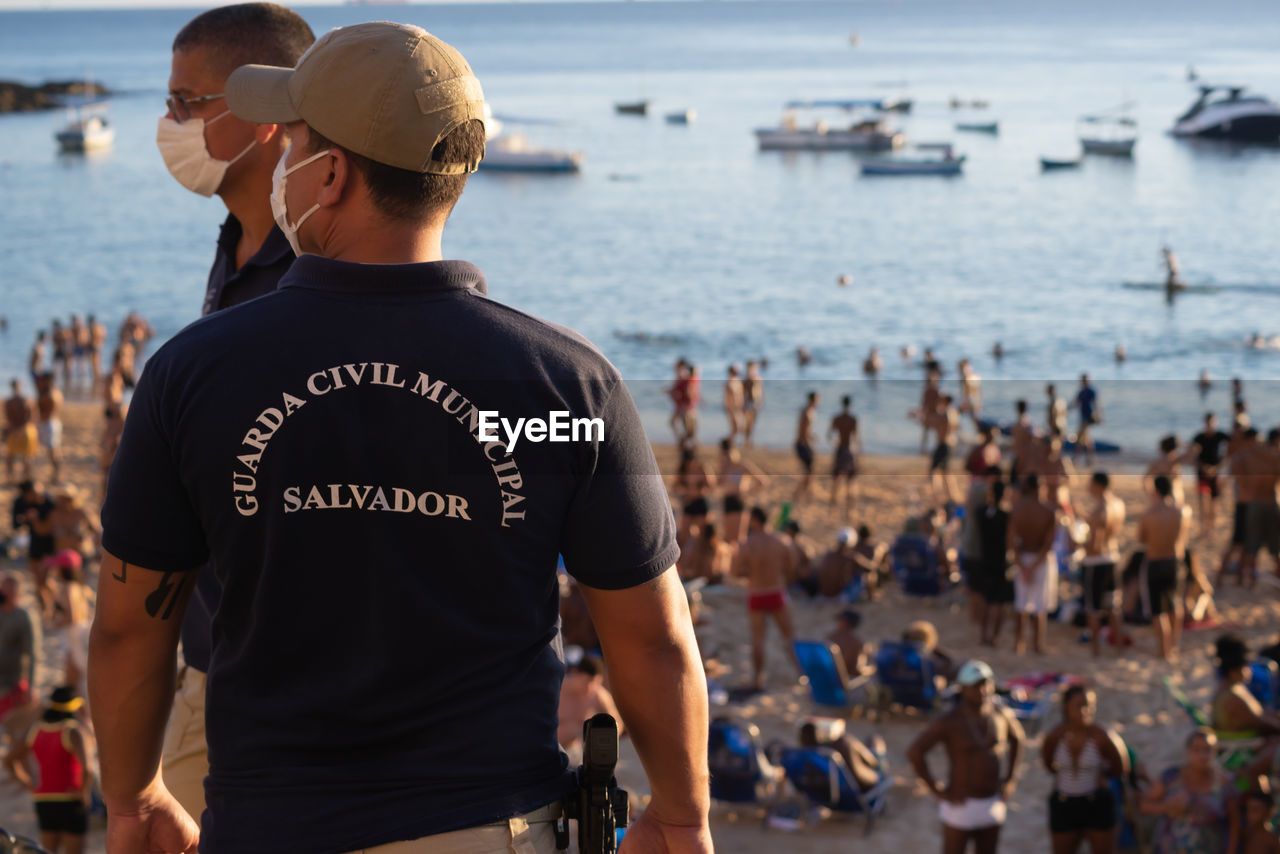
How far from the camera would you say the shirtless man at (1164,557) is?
10555mm

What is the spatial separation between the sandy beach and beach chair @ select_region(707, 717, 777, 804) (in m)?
0.15

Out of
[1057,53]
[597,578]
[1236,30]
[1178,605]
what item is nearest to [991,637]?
[1178,605]

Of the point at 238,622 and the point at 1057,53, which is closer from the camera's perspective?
the point at 238,622

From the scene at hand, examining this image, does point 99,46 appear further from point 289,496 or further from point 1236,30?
point 289,496

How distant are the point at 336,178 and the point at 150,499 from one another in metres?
0.45

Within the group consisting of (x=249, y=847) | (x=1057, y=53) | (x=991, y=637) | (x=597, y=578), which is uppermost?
(x=1057, y=53)

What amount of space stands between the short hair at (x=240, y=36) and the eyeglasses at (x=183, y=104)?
2cm

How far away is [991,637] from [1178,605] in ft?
5.36

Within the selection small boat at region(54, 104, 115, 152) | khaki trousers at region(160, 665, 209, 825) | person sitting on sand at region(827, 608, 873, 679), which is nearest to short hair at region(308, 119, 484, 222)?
khaki trousers at region(160, 665, 209, 825)

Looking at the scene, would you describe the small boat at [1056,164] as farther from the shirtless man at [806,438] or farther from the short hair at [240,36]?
the short hair at [240,36]

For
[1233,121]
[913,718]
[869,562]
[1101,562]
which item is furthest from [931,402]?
[1233,121]

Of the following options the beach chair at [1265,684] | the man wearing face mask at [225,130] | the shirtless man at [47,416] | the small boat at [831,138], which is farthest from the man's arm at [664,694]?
the small boat at [831,138]

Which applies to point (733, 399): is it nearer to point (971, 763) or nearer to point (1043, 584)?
point (1043, 584)

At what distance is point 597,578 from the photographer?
1.57 m
